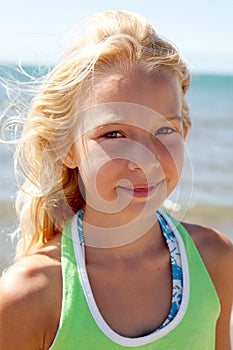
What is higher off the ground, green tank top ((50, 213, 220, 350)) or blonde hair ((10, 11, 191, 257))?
blonde hair ((10, 11, 191, 257))

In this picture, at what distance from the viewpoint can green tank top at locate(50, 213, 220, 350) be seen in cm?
178

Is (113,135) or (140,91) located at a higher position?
(140,91)

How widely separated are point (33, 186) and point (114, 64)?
519 millimetres

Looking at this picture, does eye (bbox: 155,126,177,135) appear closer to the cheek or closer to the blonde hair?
the cheek

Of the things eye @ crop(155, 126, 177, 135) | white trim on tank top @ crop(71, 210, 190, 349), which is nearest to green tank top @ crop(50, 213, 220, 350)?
white trim on tank top @ crop(71, 210, 190, 349)

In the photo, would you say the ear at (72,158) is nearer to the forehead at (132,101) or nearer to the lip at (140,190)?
the forehead at (132,101)

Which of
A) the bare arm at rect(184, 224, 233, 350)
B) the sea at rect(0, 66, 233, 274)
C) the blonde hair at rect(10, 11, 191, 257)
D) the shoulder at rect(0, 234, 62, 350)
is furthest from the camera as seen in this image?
the sea at rect(0, 66, 233, 274)

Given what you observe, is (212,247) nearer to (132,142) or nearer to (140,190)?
(140,190)

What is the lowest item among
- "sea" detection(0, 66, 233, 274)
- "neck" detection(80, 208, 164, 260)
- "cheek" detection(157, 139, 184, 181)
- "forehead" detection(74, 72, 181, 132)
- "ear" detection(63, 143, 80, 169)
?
"sea" detection(0, 66, 233, 274)

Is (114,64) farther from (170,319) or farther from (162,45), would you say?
(170,319)

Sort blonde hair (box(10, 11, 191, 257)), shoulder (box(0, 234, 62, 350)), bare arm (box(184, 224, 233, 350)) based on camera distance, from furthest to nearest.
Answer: bare arm (box(184, 224, 233, 350))
blonde hair (box(10, 11, 191, 257))
shoulder (box(0, 234, 62, 350))

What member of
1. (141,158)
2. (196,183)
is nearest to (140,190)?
(141,158)

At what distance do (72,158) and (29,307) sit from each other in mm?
488

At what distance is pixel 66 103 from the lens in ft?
6.43
